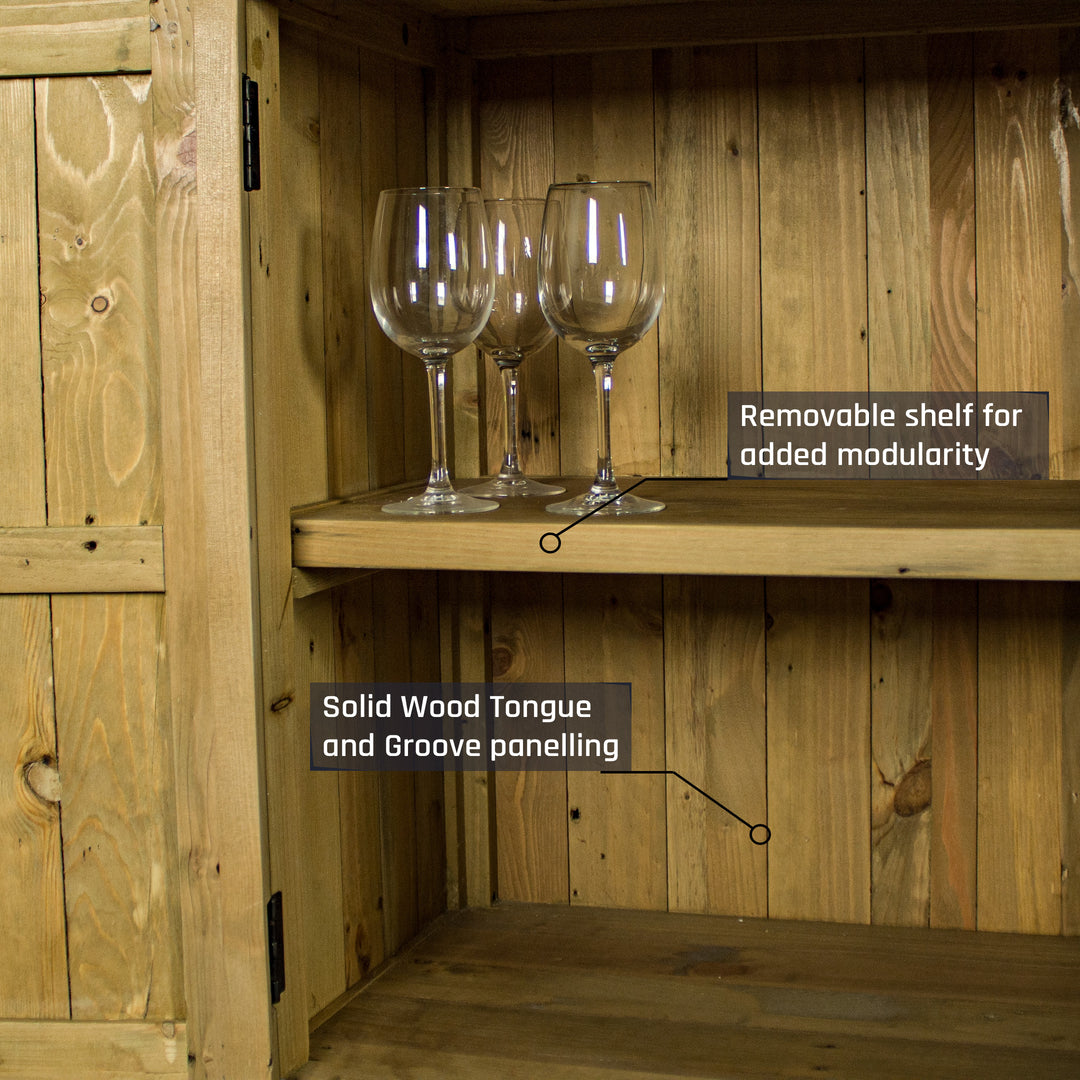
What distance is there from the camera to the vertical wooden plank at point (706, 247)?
54.0 inches

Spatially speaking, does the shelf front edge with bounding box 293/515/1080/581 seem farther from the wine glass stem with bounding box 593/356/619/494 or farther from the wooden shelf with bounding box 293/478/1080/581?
the wine glass stem with bounding box 593/356/619/494

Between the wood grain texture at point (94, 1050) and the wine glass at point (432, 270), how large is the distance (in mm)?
483

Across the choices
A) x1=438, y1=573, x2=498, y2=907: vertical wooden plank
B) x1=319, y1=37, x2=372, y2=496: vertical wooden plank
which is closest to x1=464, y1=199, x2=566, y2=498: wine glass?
x1=319, y1=37, x2=372, y2=496: vertical wooden plank

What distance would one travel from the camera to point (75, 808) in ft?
3.78

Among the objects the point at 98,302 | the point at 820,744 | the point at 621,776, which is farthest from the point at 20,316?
the point at 820,744

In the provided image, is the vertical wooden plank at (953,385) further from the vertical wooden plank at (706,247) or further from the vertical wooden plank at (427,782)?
the vertical wooden plank at (427,782)

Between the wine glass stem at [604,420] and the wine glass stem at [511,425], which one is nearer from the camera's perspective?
the wine glass stem at [604,420]

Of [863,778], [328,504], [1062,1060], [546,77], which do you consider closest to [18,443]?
[328,504]

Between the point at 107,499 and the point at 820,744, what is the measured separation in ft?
2.45

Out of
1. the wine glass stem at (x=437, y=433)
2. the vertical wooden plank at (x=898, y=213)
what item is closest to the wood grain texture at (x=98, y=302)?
the wine glass stem at (x=437, y=433)

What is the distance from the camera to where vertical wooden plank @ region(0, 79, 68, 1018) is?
1.11 metres

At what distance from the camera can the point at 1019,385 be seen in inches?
52.7

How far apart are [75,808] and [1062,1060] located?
2.79 ft

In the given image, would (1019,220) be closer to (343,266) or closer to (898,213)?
(898,213)
